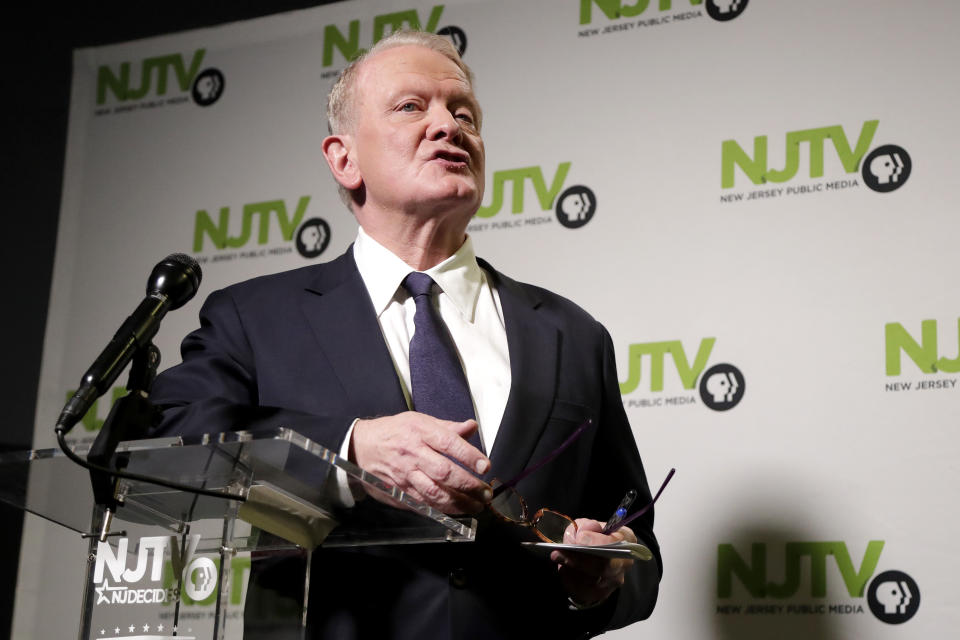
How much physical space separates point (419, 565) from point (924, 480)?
54.6 inches

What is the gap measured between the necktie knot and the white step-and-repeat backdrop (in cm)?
103

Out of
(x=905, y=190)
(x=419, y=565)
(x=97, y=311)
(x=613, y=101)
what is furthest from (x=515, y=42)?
(x=419, y=565)

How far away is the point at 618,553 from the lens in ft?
5.17

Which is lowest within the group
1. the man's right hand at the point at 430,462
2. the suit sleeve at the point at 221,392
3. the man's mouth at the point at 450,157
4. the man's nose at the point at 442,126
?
the man's right hand at the point at 430,462

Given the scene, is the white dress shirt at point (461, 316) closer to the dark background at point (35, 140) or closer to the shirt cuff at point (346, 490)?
the shirt cuff at point (346, 490)

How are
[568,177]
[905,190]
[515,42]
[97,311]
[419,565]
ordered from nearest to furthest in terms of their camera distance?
[419,565] → [905,190] → [568,177] → [515,42] → [97,311]

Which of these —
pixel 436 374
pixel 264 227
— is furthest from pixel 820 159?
pixel 264 227

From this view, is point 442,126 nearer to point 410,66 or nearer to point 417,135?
point 417,135

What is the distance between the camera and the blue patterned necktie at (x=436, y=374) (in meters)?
1.91

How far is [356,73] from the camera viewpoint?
2432mm

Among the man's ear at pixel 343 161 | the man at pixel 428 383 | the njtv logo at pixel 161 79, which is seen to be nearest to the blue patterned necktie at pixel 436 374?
the man at pixel 428 383

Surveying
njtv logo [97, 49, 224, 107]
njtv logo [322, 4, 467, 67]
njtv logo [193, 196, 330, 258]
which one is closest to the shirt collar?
njtv logo [193, 196, 330, 258]

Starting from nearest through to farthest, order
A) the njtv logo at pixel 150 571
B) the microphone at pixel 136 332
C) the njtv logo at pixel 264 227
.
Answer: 1. the microphone at pixel 136 332
2. the njtv logo at pixel 150 571
3. the njtv logo at pixel 264 227

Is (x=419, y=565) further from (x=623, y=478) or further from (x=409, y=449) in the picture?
(x=623, y=478)
